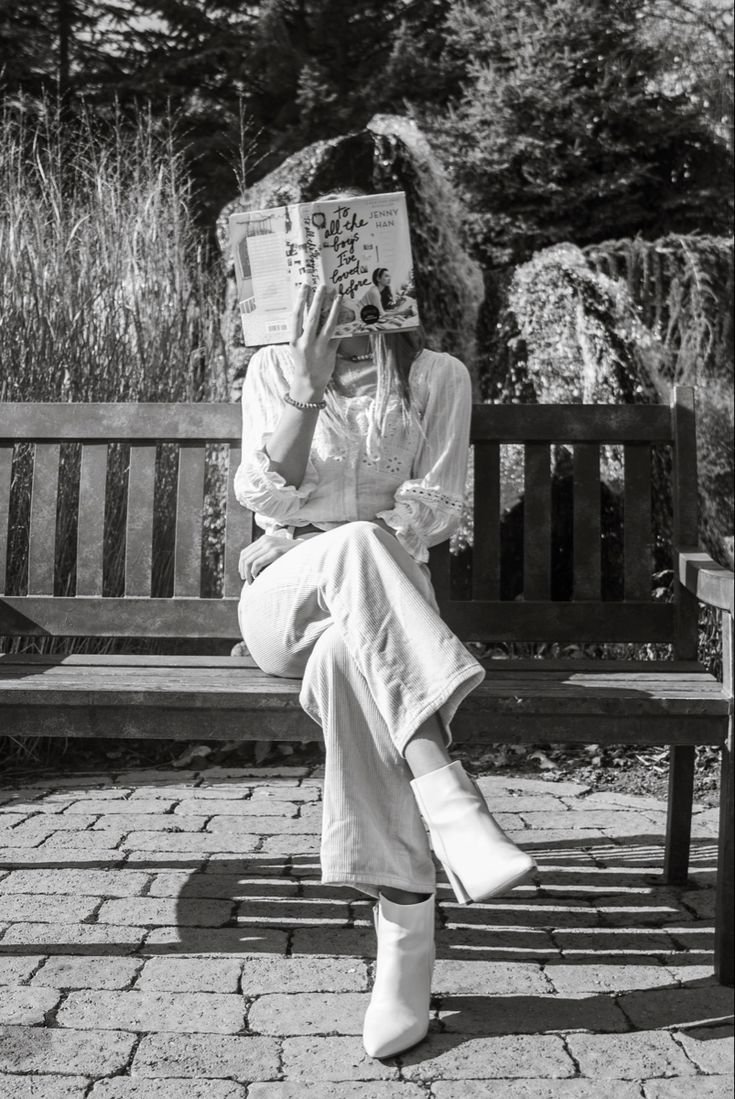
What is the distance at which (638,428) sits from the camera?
3.09 m

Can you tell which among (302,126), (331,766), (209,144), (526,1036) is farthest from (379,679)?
(302,126)

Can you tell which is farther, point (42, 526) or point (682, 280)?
point (682, 280)

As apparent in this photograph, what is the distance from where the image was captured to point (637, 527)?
3102mm

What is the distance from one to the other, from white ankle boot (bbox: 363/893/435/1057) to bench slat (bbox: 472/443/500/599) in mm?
1154

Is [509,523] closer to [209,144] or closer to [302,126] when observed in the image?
[209,144]

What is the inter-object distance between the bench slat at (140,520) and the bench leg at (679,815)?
146 centimetres

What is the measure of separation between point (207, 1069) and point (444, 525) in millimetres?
1333

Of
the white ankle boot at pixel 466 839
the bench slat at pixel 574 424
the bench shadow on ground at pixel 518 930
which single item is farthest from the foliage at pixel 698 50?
the white ankle boot at pixel 466 839

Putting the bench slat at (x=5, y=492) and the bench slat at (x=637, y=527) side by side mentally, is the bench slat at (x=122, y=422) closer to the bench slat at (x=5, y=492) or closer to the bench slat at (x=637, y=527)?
the bench slat at (x=5, y=492)

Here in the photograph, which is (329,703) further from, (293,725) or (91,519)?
(91,519)

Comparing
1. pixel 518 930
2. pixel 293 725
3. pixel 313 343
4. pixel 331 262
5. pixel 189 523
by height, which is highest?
pixel 331 262

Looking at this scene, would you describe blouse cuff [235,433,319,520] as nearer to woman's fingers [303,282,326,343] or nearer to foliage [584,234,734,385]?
woman's fingers [303,282,326,343]

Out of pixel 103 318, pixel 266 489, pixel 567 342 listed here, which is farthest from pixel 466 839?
pixel 567 342

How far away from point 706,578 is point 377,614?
0.83 metres
